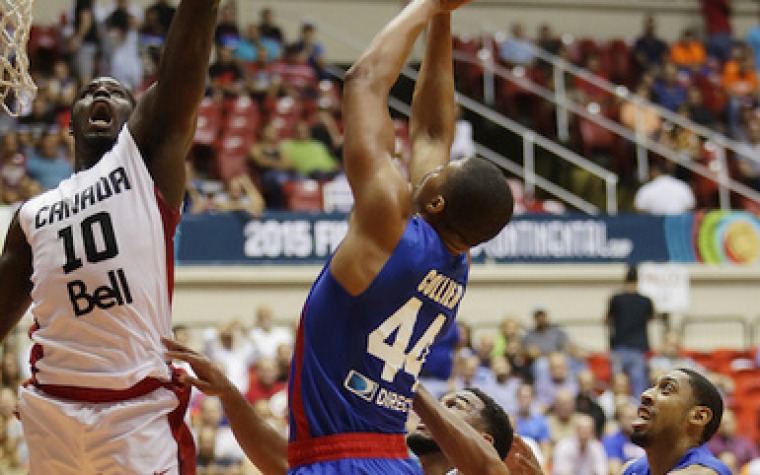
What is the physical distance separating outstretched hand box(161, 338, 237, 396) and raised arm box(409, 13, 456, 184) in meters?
0.98

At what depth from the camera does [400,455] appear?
12.7 ft

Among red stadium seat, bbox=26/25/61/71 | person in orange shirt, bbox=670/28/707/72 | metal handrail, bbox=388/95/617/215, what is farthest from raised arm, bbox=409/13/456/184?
person in orange shirt, bbox=670/28/707/72

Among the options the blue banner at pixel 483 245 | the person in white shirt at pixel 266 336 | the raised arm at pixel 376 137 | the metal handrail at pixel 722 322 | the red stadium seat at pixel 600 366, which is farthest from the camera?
the metal handrail at pixel 722 322

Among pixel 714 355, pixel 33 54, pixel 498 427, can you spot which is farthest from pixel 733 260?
pixel 498 427

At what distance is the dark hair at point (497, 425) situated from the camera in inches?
185

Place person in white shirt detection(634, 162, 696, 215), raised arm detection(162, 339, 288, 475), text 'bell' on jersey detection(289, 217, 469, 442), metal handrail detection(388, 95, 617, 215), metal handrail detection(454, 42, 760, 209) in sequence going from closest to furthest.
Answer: text 'bell' on jersey detection(289, 217, 469, 442), raised arm detection(162, 339, 288, 475), person in white shirt detection(634, 162, 696, 215), metal handrail detection(388, 95, 617, 215), metal handrail detection(454, 42, 760, 209)

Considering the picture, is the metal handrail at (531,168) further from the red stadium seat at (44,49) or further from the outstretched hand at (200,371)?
the outstretched hand at (200,371)

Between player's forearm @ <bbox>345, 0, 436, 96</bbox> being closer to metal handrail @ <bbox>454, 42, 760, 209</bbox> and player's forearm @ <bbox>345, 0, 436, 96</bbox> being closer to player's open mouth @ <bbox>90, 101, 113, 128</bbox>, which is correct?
player's open mouth @ <bbox>90, 101, 113, 128</bbox>

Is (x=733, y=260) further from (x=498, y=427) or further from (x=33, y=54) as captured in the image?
(x=498, y=427)

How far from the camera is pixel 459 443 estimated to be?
4.10 metres

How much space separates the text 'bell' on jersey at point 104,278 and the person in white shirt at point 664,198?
1319 cm

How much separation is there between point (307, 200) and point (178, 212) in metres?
11.1

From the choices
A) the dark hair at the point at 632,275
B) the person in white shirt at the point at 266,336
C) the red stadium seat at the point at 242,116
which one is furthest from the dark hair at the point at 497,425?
the red stadium seat at the point at 242,116

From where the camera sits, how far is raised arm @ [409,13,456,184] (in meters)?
4.41
